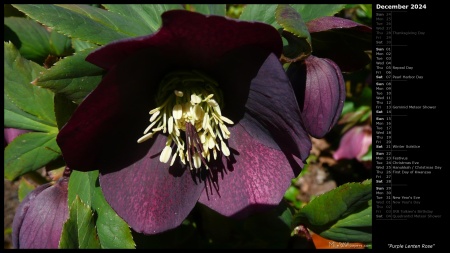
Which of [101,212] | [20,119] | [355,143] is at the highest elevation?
[20,119]

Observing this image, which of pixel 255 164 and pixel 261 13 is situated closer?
pixel 255 164

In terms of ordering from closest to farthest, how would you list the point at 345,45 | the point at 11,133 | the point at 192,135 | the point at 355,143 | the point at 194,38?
the point at 194,38, the point at 192,135, the point at 345,45, the point at 11,133, the point at 355,143

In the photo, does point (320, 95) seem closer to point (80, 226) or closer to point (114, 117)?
point (114, 117)

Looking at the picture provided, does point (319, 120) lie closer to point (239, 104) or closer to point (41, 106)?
point (239, 104)

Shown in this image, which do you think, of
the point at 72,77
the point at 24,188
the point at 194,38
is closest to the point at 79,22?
the point at 72,77

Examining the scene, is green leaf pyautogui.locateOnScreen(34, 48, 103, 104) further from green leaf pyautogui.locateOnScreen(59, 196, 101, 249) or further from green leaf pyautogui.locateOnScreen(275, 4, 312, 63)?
green leaf pyautogui.locateOnScreen(275, 4, 312, 63)

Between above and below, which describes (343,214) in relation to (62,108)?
below
